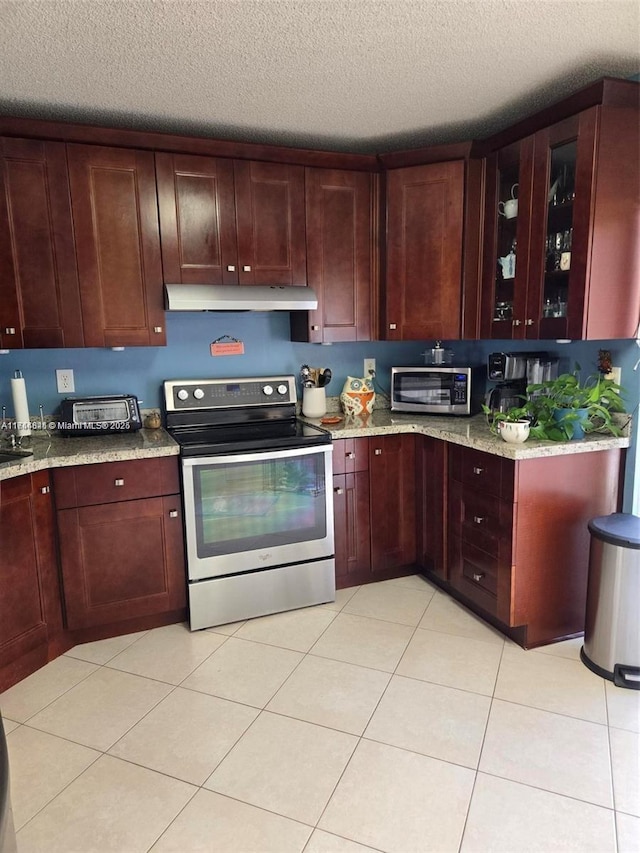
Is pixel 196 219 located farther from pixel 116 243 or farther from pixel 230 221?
pixel 116 243

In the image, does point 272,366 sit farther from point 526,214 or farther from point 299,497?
point 526,214

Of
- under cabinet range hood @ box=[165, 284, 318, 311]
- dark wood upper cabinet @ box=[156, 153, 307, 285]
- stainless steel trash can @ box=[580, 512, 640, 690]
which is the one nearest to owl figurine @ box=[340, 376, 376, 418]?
under cabinet range hood @ box=[165, 284, 318, 311]

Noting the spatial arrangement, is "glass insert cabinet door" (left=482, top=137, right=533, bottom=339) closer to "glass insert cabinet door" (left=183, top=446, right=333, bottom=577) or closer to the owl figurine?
the owl figurine

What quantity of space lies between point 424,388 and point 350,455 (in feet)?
2.04

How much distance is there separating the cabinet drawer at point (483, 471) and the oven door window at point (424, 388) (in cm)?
45

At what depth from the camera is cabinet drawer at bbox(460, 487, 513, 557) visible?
242 centimetres

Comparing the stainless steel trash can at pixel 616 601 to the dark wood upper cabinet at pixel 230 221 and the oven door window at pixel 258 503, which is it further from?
the dark wood upper cabinet at pixel 230 221

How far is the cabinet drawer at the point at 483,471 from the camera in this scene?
238 centimetres

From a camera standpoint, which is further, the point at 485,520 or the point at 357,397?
the point at 357,397

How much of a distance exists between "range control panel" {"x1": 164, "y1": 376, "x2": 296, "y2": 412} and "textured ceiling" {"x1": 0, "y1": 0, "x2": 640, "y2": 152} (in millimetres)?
1256

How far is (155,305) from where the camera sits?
9.01ft

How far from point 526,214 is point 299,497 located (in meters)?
1.68

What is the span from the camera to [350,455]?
2.93 meters

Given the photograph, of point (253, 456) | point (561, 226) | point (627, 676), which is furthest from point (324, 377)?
point (627, 676)
